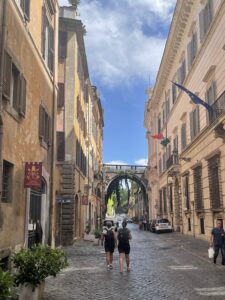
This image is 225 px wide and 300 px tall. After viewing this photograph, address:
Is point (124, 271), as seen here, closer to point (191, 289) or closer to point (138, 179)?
point (191, 289)

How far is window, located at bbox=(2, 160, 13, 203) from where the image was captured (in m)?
11.3

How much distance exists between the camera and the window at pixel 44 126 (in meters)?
15.7

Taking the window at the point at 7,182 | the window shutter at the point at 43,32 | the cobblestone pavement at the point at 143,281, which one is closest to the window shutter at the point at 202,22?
the window shutter at the point at 43,32

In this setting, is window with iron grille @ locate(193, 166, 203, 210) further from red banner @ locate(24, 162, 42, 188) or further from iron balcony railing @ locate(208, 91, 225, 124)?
red banner @ locate(24, 162, 42, 188)

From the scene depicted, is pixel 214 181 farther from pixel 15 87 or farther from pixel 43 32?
pixel 15 87

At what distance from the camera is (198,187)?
85.7ft

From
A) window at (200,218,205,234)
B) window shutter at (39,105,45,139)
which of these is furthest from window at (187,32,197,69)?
window shutter at (39,105,45,139)

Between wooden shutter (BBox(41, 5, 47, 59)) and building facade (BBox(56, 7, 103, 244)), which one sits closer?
wooden shutter (BBox(41, 5, 47, 59))

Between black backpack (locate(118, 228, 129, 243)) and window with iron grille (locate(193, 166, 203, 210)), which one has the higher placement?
window with iron grille (locate(193, 166, 203, 210))

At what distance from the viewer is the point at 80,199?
29.8m

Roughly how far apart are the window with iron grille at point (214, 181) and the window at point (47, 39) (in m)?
9.69

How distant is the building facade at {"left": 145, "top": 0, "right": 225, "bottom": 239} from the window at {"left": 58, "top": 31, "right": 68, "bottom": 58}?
8.30 metres

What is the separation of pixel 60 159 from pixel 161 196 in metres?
25.0

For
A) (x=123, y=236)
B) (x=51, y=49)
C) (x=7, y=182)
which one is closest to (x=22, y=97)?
(x=7, y=182)
